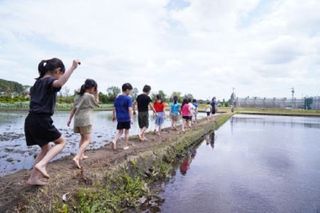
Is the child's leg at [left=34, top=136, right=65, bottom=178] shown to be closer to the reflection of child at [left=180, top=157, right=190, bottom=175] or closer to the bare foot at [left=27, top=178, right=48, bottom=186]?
the bare foot at [left=27, top=178, right=48, bottom=186]

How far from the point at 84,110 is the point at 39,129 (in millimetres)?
2101

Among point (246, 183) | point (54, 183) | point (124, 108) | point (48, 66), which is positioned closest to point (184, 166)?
point (246, 183)

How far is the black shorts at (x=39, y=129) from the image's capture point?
174 inches

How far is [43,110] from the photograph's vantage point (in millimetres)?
4406

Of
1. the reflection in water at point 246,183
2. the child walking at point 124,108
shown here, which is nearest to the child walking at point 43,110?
the reflection in water at point 246,183

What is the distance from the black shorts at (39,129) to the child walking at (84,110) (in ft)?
5.91

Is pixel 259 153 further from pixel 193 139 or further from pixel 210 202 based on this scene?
pixel 210 202

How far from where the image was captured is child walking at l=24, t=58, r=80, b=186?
172 inches

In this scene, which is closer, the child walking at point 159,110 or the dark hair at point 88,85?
the dark hair at point 88,85

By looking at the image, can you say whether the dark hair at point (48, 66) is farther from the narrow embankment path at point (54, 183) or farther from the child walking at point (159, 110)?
the child walking at point (159, 110)

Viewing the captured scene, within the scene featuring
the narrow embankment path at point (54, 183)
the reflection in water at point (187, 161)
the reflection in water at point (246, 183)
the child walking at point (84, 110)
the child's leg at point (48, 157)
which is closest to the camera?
the narrow embankment path at point (54, 183)

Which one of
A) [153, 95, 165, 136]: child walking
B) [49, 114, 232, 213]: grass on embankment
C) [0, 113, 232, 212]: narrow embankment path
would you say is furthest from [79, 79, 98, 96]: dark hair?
[153, 95, 165, 136]: child walking

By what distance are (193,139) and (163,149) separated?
4.89 metres

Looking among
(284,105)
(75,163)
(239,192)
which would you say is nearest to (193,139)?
(239,192)
